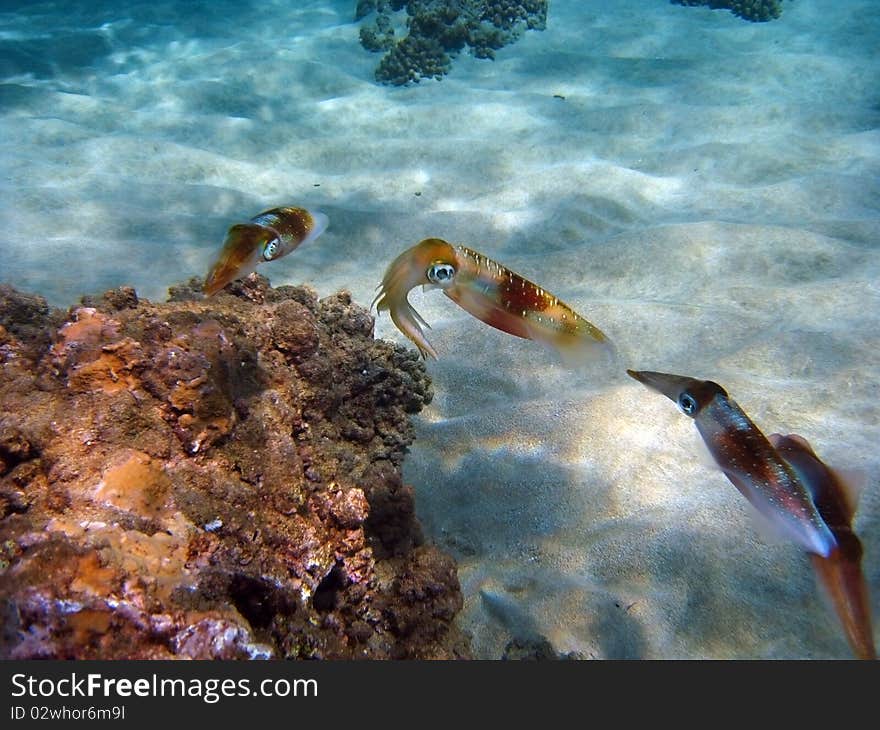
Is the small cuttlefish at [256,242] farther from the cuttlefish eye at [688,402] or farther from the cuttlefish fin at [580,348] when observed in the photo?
the cuttlefish eye at [688,402]

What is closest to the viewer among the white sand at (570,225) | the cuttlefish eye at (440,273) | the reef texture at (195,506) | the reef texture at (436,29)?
the reef texture at (195,506)

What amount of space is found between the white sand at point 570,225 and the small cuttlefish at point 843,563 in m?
1.01

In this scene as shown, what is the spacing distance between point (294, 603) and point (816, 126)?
9187mm

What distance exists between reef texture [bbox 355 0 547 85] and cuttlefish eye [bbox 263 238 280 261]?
891 centimetres

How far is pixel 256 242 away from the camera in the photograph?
2254 mm

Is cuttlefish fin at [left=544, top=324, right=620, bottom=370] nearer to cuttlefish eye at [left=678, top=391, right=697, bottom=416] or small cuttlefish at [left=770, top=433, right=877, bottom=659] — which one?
cuttlefish eye at [left=678, top=391, right=697, bottom=416]

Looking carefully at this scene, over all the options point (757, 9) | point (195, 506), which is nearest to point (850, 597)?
point (195, 506)

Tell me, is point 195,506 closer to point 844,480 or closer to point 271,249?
point 271,249

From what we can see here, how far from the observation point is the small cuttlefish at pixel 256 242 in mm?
2227

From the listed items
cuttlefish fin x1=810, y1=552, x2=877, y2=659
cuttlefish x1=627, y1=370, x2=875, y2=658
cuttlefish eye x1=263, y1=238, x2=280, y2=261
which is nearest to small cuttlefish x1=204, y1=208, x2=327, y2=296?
cuttlefish eye x1=263, y1=238, x2=280, y2=261

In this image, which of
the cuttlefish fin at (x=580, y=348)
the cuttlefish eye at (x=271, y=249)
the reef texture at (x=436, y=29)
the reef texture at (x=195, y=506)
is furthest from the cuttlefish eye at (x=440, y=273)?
the reef texture at (x=436, y=29)

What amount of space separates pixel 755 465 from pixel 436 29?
1182 cm

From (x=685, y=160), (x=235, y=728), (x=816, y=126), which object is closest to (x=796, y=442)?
(x=235, y=728)

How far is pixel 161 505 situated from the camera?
1994 millimetres
